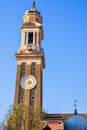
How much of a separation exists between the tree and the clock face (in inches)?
362

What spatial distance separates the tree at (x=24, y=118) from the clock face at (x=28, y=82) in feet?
30.2

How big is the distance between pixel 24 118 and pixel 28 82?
10.3 m

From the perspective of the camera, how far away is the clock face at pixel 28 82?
5656 cm

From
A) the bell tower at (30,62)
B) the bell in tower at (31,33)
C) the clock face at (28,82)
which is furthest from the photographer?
the bell in tower at (31,33)

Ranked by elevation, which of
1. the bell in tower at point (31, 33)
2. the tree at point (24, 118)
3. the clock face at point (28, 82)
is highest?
the bell in tower at point (31, 33)

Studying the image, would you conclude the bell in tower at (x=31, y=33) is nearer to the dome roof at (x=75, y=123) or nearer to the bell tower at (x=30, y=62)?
the bell tower at (x=30, y=62)

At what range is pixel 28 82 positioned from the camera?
5656 cm

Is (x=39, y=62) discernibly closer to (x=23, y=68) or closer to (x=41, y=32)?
(x=23, y=68)

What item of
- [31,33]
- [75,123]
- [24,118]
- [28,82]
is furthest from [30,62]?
[24,118]

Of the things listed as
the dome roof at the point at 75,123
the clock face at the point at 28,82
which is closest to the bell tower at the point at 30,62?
the clock face at the point at 28,82

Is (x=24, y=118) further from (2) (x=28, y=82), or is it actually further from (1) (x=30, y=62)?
(1) (x=30, y=62)

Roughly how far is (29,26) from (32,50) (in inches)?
196

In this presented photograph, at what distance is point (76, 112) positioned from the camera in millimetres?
59469

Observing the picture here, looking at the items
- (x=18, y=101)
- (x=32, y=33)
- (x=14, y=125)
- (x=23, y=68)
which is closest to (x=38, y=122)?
(x=14, y=125)
